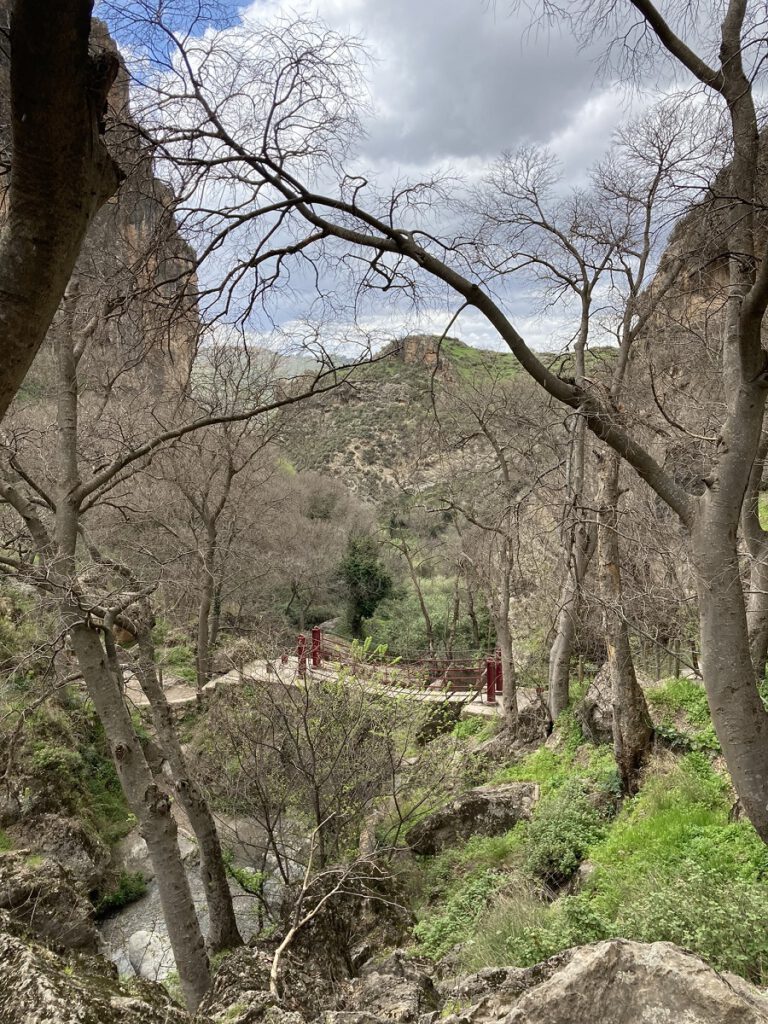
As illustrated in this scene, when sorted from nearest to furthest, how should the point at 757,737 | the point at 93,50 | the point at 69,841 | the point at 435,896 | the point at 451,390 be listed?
the point at 93,50 → the point at 757,737 → the point at 435,896 → the point at 69,841 → the point at 451,390

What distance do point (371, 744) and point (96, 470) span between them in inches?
215

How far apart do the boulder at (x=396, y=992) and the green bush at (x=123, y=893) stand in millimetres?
8460

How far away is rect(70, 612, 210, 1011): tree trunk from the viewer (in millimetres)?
5758

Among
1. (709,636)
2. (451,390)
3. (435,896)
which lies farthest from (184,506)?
(709,636)

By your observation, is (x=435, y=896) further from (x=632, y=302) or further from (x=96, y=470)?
(x=632, y=302)

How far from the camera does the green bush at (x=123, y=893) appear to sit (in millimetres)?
9773

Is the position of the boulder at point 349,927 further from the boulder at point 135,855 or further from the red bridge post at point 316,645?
the red bridge post at point 316,645

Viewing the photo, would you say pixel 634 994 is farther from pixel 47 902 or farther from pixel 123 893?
pixel 123 893

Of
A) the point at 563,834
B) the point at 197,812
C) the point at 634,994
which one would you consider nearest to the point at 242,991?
the point at 634,994

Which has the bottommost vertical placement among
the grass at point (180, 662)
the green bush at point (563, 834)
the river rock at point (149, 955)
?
the river rock at point (149, 955)

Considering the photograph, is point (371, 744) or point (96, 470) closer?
point (96, 470)

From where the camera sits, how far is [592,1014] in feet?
6.77

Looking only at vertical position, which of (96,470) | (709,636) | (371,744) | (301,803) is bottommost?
(301,803)

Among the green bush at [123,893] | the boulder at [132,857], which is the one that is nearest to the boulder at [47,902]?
the green bush at [123,893]
